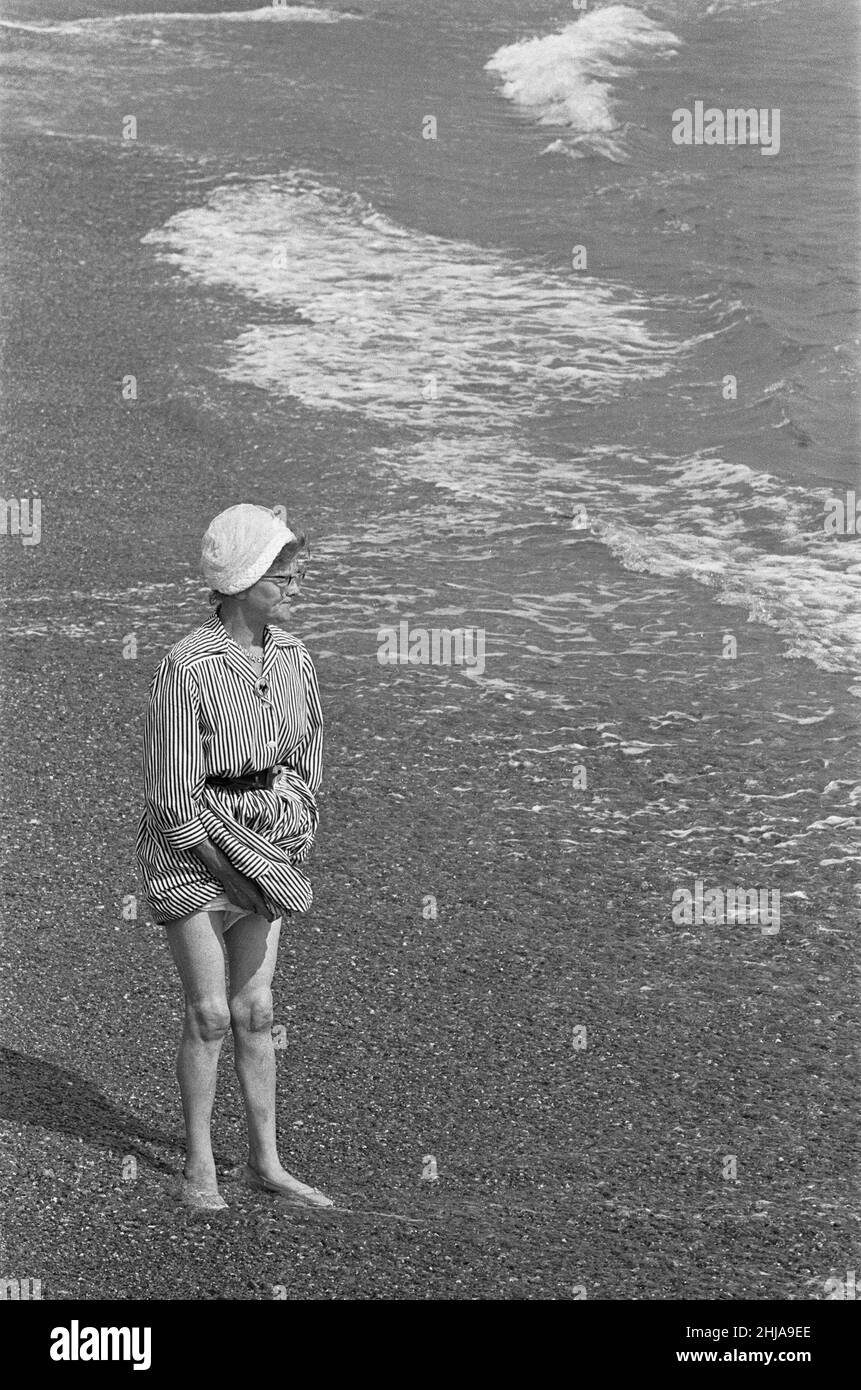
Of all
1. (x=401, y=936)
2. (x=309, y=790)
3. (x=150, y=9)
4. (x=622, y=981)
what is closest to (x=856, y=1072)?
(x=622, y=981)

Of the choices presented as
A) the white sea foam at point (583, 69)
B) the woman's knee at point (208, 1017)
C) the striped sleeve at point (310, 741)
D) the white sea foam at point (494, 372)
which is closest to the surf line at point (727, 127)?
the white sea foam at point (583, 69)

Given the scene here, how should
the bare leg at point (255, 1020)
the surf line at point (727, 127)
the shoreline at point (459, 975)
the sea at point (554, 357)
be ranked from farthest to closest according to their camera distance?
the surf line at point (727, 127) < the sea at point (554, 357) < the shoreline at point (459, 975) < the bare leg at point (255, 1020)

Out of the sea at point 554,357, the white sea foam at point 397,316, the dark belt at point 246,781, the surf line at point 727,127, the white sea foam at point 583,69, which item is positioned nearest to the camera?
the dark belt at point 246,781

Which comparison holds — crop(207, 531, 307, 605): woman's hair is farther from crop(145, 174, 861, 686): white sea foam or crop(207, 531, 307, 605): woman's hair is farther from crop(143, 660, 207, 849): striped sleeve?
crop(145, 174, 861, 686): white sea foam

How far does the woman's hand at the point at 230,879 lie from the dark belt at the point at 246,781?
0.16m

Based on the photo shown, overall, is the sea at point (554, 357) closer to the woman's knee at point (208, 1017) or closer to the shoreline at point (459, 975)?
the shoreline at point (459, 975)

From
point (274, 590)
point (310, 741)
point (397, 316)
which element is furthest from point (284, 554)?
point (397, 316)

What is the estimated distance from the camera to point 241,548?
14.8 ft

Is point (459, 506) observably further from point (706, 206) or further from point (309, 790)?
point (706, 206)

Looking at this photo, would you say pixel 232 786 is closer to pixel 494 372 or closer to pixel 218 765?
pixel 218 765

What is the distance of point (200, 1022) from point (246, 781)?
662 mm

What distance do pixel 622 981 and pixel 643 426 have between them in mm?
7397

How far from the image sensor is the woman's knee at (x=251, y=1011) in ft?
15.6

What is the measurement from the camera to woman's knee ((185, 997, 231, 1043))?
4.69 m
